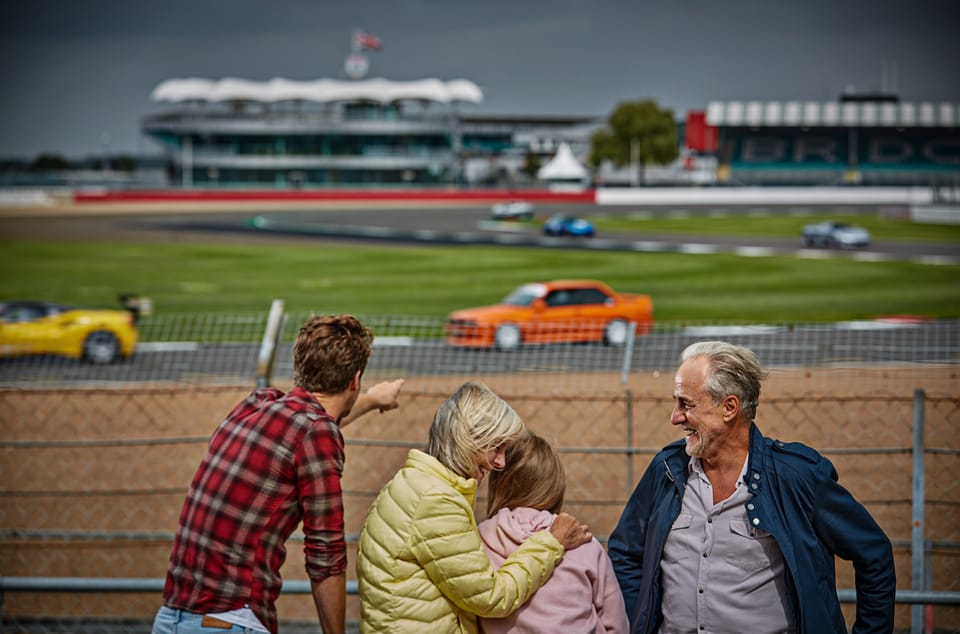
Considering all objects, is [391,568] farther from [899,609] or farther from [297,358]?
[899,609]

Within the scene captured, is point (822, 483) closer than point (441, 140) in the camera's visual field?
Yes

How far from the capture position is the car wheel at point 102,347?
17109mm

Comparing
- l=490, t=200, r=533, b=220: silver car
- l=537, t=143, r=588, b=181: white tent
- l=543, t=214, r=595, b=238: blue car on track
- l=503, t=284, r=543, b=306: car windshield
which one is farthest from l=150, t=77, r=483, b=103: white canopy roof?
l=503, t=284, r=543, b=306: car windshield

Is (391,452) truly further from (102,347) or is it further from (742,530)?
(102,347)

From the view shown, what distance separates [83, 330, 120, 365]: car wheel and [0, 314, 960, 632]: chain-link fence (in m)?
3.99

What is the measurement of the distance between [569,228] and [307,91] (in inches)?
2698

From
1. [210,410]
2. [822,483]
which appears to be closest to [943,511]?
[822,483]

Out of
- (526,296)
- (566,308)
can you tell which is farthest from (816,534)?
(526,296)

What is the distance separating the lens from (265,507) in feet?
10.5

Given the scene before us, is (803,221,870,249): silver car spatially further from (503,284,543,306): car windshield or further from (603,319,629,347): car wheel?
(603,319,629,347): car wheel

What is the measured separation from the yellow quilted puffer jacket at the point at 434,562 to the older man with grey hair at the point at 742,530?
47cm

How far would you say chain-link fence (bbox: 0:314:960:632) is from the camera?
7.38 m

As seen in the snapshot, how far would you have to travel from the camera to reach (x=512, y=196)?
272ft

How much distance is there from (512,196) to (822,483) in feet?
263
